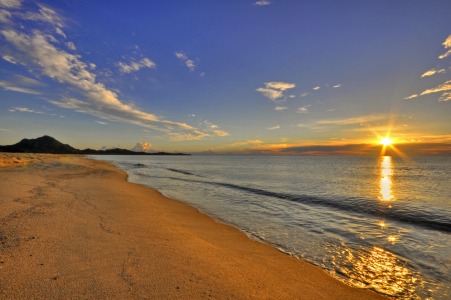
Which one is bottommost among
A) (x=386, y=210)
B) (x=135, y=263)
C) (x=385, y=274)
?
(x=386, y=210)

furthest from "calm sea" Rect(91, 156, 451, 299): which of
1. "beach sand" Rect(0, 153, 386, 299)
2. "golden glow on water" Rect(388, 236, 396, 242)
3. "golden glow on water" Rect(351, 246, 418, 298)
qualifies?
"beach sand" Rect(0, 153, 386, 299)

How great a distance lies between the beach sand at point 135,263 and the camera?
12.4 feet

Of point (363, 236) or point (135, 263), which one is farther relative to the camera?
point (363, 236)

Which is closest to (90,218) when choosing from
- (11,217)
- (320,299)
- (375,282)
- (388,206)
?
(11,217)

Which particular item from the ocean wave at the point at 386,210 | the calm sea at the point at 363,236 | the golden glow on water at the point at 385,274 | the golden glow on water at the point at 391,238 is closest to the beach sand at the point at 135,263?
the golden glow on water at the point at 385,274

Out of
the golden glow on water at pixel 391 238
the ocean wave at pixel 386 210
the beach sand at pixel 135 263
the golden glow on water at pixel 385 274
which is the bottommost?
the ocean wave at pixel 386 210

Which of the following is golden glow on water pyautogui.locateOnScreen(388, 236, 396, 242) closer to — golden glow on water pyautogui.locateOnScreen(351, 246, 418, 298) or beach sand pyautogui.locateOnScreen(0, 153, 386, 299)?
golden glow on water pyautogui.locateOnScreen(351, 246, 418, 298)

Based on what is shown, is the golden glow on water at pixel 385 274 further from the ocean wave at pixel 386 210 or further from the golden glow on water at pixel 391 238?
the ocean wave at pixel 386 210

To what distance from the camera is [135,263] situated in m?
4.71

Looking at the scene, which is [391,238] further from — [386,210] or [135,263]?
[135,263]

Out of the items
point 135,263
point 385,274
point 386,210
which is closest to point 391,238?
point 385,274

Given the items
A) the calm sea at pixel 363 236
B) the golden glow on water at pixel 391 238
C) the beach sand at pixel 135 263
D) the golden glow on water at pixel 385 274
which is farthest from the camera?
the golden glow on water at pixel 391 238

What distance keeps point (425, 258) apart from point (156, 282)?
9.18 meters

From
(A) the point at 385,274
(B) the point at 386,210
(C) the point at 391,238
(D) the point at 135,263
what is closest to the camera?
(D) the point at 135,263
